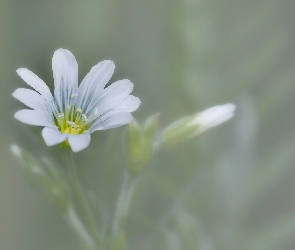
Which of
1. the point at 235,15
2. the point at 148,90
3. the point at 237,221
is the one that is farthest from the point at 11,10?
the point at 237,221

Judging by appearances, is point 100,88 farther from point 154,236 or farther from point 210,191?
point 210,191

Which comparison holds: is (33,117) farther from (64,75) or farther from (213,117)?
(213,117)

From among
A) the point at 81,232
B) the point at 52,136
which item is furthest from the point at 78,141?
the point at 81,232

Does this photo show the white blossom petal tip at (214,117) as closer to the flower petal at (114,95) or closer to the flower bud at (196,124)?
the flower bud at (196,124)

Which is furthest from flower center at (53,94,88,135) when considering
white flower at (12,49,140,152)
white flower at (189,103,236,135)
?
white flower at (189,103,236,135)

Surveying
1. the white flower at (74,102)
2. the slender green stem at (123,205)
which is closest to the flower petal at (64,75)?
the white flower at (74,102)
